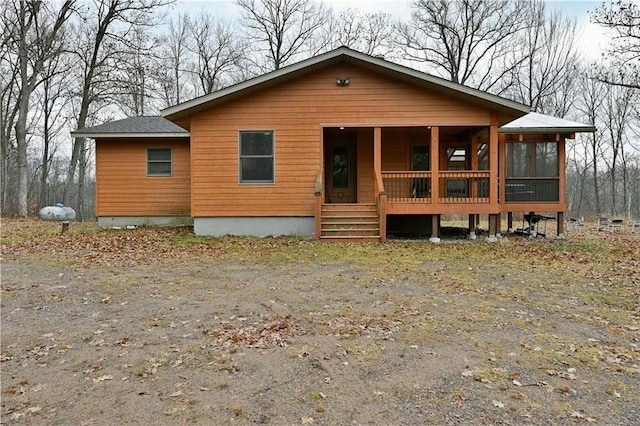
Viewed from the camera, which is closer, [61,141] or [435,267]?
[435,267]

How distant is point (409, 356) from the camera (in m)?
4.09

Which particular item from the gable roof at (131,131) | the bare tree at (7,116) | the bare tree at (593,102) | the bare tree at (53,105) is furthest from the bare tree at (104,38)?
the bare tree at (593,102)

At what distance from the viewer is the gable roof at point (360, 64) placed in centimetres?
1160

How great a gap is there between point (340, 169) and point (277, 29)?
1835 centimetres

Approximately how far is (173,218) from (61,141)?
23.4 meters

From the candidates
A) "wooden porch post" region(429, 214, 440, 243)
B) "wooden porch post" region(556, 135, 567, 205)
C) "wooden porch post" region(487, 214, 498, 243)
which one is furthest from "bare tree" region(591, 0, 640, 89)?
"wooden porch post" region(429, 214, 440, 243)

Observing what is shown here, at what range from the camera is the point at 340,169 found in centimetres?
1477

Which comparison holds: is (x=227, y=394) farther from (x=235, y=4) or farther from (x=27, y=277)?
(x=235, y=4)

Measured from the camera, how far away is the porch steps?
455 inches

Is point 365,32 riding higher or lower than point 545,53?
higher

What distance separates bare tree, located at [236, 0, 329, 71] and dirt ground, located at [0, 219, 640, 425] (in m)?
23.4

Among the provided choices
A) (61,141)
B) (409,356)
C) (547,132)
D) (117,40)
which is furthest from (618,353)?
(61,141)

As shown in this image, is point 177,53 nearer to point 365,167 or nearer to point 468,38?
point 468,38

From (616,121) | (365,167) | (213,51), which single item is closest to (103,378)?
(365,167)
